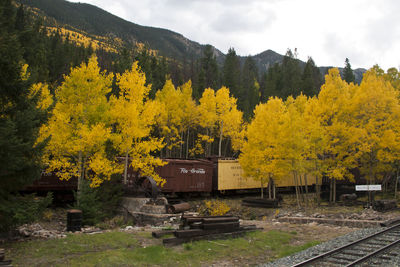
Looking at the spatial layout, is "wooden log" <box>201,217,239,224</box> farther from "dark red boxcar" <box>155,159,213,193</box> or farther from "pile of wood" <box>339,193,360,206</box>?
"pile of wood" <box>339,193,360,206</box>

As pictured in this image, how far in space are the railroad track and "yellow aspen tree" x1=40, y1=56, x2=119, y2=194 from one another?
1168 cm

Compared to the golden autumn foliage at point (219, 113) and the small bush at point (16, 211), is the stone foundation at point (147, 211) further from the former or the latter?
the golden autumn foliage at point (219, 113)

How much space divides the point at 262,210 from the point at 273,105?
805cm

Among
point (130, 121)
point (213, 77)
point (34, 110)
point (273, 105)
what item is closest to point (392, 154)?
point (273, 105)

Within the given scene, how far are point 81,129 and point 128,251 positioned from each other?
9318mm

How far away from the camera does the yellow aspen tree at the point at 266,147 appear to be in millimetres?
20484

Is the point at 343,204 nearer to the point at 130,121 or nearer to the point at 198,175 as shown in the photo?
the point at 198,175

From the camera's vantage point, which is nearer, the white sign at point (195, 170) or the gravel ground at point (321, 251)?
the gravel ground at point (321, 251)

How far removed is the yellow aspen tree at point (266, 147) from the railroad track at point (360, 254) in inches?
385

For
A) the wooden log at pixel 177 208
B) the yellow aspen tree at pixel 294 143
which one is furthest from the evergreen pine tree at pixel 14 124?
the yellow aspen tree at pixel 294 143

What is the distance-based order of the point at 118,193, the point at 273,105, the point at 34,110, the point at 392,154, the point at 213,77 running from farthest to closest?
1. the point at 213,77
2. the point at 273,105
3. the point at 392,154
4. the point at 118,193
5. the point at 34,110

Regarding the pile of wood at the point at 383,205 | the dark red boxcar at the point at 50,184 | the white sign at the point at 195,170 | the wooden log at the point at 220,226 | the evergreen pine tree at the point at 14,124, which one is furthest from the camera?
the white sign at the point at 195,170

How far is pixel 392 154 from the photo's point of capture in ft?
67.3

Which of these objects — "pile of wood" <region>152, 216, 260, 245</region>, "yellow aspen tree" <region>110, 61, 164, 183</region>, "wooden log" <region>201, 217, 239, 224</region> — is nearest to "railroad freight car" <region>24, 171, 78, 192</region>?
"yellow aspen tree" <region>110, 61, 164, 183</region>
